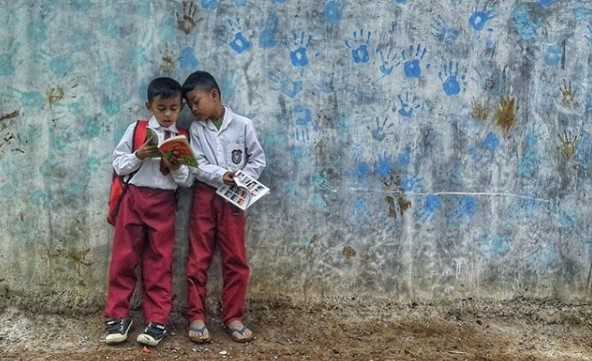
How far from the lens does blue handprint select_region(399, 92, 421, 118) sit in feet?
15.4

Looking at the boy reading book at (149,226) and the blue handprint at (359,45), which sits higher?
the blue handprint at (359,45)

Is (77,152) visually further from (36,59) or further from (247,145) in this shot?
(247,145)

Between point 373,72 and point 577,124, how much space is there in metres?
1.34

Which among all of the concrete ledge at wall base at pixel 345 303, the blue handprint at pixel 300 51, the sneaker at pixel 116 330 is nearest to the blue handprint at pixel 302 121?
the blue handprint at pixel 300 51

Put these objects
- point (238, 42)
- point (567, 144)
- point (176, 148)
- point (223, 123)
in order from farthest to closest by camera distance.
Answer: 1. point (567, 144)
2. point (238, 42)
3. point (223, 123)
4. point (176, 148)

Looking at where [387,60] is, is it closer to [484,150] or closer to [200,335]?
[484,150]

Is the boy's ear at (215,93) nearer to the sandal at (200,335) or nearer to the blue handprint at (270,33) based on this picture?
the blue handprint at (270,33)

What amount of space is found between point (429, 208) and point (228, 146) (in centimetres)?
131

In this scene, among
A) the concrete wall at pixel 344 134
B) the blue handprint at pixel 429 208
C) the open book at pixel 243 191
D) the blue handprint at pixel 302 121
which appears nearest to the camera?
the open book at pixel 243 191

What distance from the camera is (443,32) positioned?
4695mm

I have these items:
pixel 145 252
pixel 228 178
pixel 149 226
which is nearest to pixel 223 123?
pixel 228 178

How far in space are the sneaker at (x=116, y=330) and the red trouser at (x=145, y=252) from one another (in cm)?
4

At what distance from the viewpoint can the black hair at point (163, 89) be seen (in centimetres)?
431

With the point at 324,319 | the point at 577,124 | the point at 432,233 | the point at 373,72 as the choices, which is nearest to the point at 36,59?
the point at 373,72
